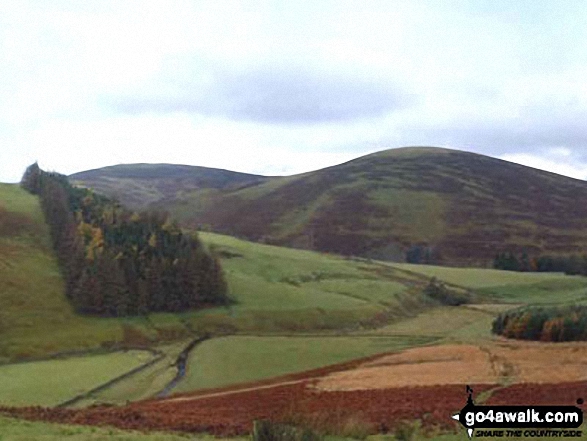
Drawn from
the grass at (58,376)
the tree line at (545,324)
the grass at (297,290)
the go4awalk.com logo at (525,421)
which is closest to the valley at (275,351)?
the grass at (58,376)

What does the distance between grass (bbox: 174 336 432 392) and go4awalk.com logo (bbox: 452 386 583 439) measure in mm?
Answer: 38518

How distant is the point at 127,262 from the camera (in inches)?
4232

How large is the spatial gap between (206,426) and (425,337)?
65.1 metres

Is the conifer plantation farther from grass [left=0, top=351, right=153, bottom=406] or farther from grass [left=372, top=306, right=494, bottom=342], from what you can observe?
grass [left=372, top=306, right=494, bottom=342]

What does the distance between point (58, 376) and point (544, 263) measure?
143 meters

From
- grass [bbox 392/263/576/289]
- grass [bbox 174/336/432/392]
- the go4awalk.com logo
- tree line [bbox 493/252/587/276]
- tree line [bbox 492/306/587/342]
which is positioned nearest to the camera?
the go4awalk.com logo

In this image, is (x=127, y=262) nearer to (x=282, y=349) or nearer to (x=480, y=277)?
(x=282, y=349)

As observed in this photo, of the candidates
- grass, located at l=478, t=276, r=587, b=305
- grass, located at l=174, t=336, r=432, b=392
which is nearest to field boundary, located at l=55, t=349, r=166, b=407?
grass, located at l=174, t=336, r=432, b=392

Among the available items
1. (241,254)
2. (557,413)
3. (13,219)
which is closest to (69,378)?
(557,413)

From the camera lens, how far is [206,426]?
28.5m

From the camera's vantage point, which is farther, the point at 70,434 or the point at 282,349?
the point at 282,349

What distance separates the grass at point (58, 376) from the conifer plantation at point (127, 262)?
62.5ft

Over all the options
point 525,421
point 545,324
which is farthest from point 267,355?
point 525,421

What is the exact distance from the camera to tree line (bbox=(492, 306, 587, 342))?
80.2 m
